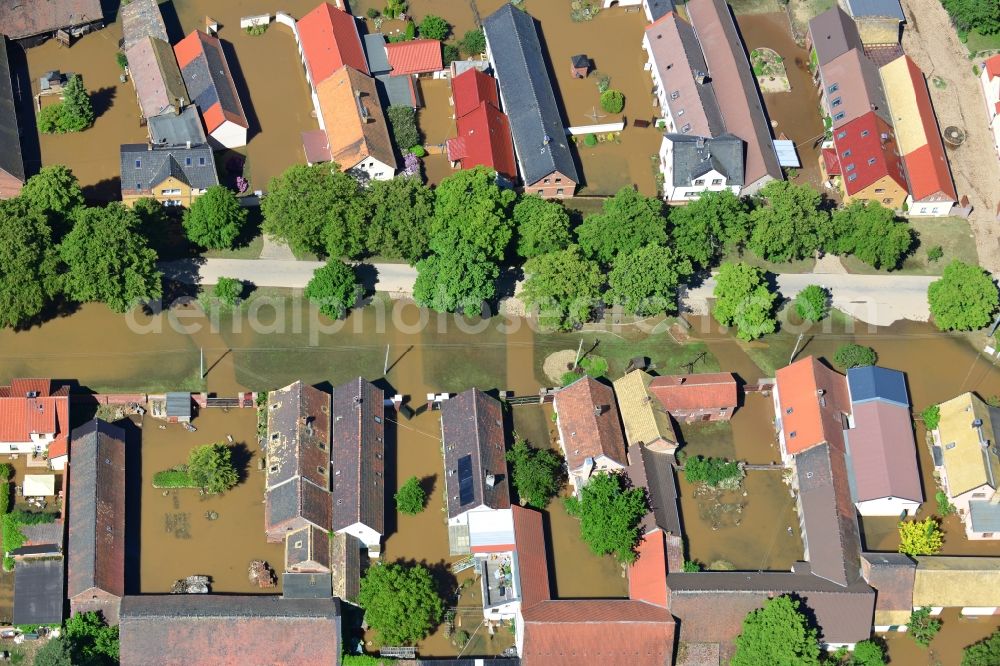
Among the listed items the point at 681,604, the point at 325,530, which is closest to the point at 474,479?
the point at 325,530

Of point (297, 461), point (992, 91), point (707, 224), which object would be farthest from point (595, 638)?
point (992, 91)

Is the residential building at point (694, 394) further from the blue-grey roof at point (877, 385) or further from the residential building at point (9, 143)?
the residential building at point (9, 143)

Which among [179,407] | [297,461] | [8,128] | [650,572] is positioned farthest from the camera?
[8,128]

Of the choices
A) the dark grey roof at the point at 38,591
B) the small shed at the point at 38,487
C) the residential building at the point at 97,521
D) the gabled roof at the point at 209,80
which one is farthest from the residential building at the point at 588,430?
the gabled roof at the point at 209,80

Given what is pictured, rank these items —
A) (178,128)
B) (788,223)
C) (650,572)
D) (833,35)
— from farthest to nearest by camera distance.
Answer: (833,35) < (178,128) < (788,223) < (650,572)

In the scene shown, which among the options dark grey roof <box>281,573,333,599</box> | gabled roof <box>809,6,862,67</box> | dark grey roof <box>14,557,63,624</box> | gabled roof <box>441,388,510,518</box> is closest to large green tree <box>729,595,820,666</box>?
gabled roof <box>441,388,510,518</box>

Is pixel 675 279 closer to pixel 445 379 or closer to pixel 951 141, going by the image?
pixel 445 379

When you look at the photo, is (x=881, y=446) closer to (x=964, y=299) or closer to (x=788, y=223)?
(x=964, y=299)
